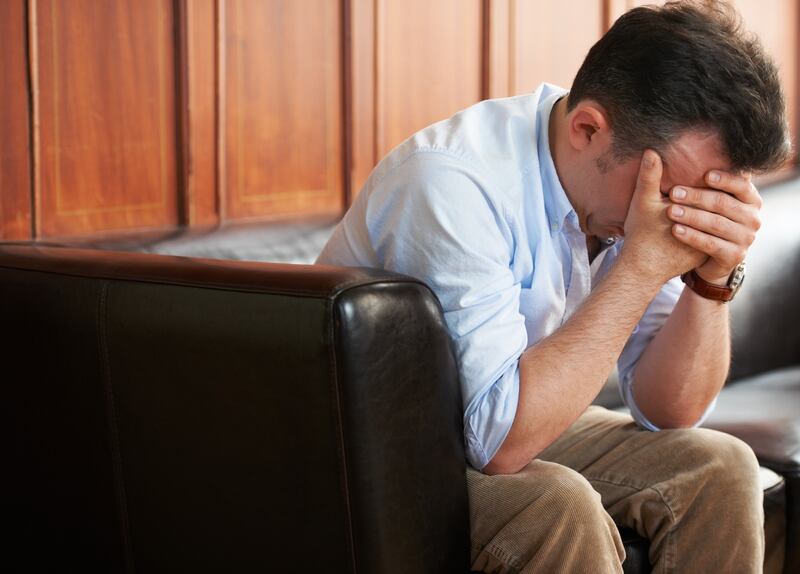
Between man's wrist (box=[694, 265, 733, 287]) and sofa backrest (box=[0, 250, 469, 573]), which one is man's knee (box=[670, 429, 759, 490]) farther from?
sofa backrest (box=[0, 250, 469, 573])

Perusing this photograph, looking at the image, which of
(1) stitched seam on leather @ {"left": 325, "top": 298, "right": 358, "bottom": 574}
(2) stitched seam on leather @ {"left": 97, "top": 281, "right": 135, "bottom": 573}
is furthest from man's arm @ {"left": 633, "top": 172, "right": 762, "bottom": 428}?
(2) stitched seam on leather @ {"left": 97, "top": 281, "right": 135, "bottom": 573}

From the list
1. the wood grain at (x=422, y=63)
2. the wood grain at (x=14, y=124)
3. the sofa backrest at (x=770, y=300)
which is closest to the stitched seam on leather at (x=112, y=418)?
the wood grain at (x=14, y=124)

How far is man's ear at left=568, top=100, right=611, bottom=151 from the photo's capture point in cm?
148

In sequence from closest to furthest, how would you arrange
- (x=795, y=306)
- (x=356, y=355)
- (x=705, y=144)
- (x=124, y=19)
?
(x=356, y=355)
(x=705, y=144)
(x=124, y=19)
(x=795, y=306)

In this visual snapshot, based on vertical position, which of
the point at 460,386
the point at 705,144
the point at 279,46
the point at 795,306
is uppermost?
the point at 279,46

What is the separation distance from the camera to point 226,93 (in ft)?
7.88

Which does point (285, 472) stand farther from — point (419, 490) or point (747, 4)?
point (747, 4)

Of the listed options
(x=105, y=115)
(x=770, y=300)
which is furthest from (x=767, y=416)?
(x=105, y=115)

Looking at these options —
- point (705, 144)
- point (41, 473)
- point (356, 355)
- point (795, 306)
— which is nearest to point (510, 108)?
point (705, 144)

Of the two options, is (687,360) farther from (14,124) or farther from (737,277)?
(14,124)

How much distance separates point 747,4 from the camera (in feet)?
12.6

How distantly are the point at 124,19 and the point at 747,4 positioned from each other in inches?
95.3

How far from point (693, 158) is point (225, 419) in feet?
2.20

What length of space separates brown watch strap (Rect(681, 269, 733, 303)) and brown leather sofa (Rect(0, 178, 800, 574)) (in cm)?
37
